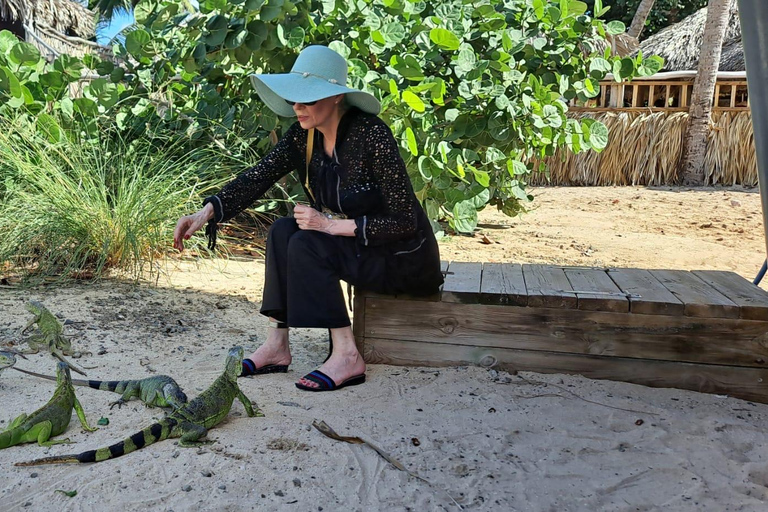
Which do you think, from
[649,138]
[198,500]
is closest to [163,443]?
[198,500]

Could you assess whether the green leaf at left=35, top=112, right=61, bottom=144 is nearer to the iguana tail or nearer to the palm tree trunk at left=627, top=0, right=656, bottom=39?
the iguana tail

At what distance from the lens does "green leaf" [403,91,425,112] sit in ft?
15.6

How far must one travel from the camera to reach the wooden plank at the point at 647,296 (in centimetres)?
306

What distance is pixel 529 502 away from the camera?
2.26 m

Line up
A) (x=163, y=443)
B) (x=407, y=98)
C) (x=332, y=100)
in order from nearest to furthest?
(x=163, y=443) < (x=332, y=100) < (x=407, y=98)

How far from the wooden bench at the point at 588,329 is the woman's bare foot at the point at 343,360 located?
7.9 inches

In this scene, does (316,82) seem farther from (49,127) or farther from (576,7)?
(49,127)

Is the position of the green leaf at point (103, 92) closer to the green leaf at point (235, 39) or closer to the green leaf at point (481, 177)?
the green leaf at point (235, 39)

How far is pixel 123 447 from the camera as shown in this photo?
2398 mm

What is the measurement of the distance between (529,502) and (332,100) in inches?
69.7

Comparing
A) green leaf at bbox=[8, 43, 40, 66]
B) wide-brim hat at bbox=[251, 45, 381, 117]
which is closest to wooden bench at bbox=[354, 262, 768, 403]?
wide-brim hat at bbox=[251, 45, 381, 117]

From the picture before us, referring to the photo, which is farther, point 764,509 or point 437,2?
point 437,2

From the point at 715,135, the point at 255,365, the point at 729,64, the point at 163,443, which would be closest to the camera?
the point at 163,443

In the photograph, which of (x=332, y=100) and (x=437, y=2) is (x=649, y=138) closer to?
(x=437, y=2)
